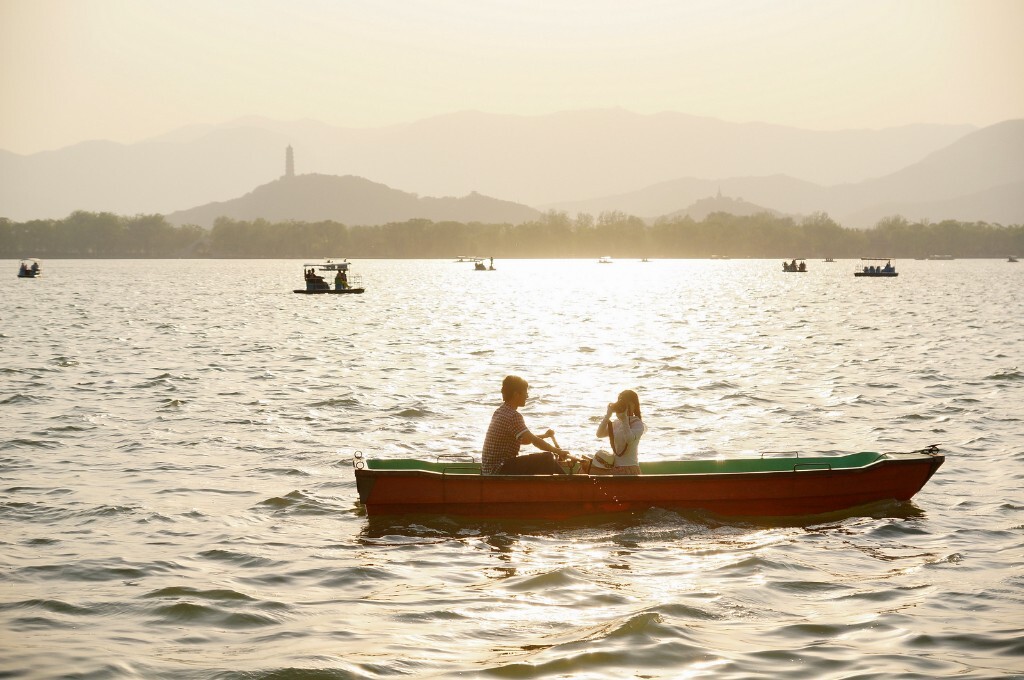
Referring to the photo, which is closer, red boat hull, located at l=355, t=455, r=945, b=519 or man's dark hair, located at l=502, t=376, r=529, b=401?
man's dark hair, located at l=502, t=376, r=529, b=401

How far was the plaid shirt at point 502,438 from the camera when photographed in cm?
1644

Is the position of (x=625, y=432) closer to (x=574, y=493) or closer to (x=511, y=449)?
(x=574, y=493)

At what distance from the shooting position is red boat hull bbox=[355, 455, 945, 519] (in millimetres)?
16344

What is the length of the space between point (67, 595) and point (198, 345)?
135ft

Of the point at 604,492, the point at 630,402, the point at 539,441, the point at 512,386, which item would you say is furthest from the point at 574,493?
the point at 512,386

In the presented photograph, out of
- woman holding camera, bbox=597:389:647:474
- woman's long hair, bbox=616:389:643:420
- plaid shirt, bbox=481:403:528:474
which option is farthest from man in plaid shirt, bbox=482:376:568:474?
woman's long hair, bbox=616:389:643:420

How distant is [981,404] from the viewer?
31.3 m

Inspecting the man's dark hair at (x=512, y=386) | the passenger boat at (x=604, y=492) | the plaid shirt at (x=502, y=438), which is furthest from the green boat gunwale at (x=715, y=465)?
the man's dark hair at (x=512, y=386)

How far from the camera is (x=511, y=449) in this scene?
54.5ft

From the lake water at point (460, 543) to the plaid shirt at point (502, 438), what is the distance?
40.4 inches

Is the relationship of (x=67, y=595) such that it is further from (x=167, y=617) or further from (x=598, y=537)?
(x=598, y=537)

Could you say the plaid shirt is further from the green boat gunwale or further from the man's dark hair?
the green boat gunwale

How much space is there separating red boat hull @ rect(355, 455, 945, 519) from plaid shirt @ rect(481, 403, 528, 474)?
44cm

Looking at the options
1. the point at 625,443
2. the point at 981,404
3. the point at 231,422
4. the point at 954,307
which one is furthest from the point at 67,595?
the point at 954,307
